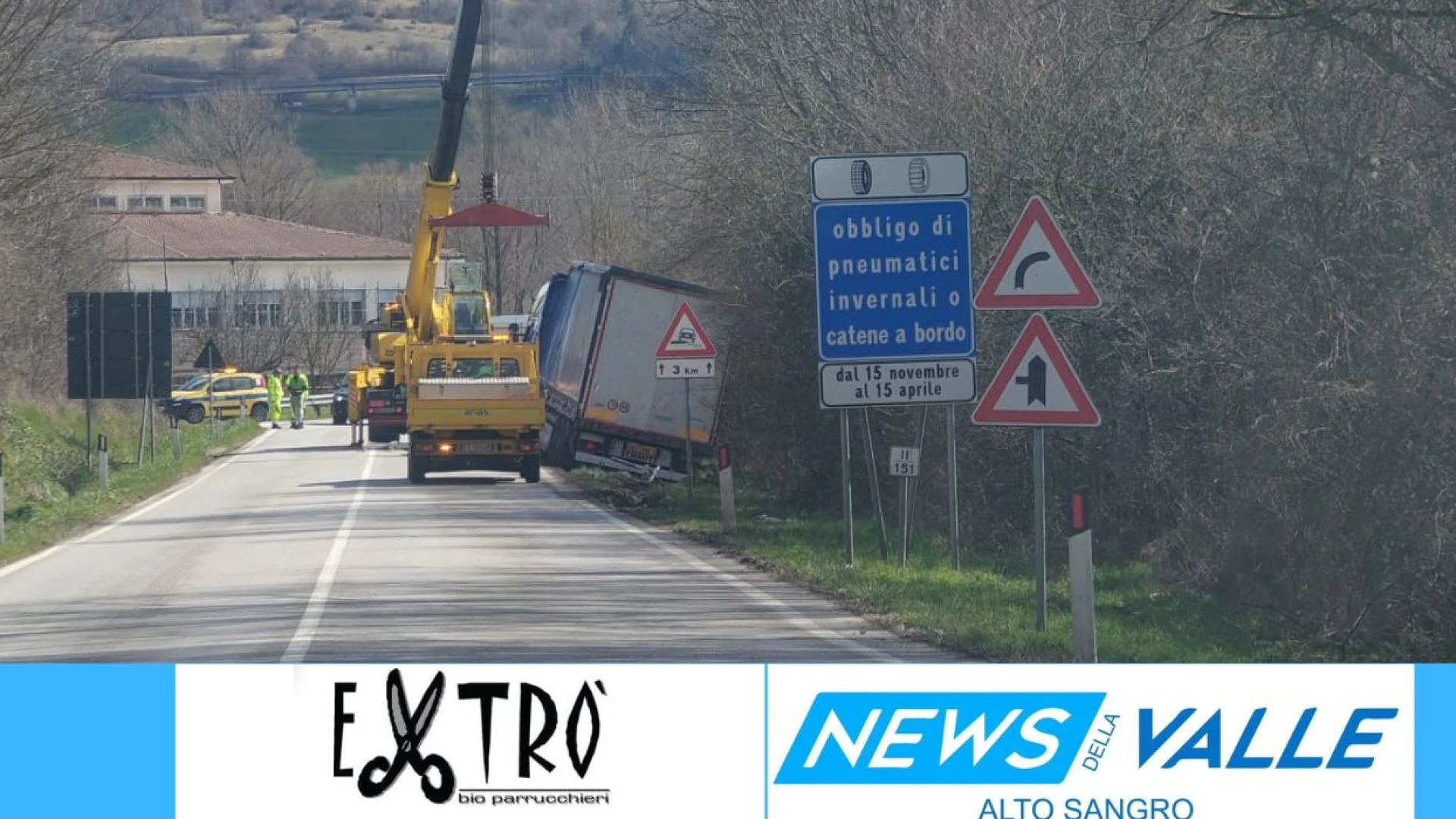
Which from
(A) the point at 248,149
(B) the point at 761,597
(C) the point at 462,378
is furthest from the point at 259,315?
(B) the point at 761,597

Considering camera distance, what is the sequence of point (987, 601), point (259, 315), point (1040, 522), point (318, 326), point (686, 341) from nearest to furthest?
1. point (1040, 522)
2. point (987, 601)
3. point (686, 341)
4. point (259, 315)
5. point (318, 326)

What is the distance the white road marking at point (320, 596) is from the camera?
12.4 m

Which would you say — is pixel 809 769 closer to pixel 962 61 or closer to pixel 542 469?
pixel 962 61

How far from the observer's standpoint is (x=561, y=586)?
55.5ft

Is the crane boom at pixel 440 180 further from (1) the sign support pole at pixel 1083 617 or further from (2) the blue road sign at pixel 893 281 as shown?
(1) the sign support pole at pixel 1083 617

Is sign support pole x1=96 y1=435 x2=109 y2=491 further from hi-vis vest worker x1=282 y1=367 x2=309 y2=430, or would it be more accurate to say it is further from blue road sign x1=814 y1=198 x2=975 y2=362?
hi-vis vest worker x1=282 y1=367 x2=309 y2=430

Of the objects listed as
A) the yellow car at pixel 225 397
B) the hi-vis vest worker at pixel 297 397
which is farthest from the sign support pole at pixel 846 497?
the yellow car at pixel 225 397

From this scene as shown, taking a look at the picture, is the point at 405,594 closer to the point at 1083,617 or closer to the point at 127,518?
the point at 1083,617

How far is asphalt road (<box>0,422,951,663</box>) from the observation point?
41.4 feet

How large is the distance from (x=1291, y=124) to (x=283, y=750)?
1267cm

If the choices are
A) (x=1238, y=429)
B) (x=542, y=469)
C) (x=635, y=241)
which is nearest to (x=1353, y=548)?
(x=1238, y=429)

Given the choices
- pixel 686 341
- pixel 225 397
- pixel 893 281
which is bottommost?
pixel 225 397

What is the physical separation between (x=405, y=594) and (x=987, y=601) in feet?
15.9

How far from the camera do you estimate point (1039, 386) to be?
12.6 metres
